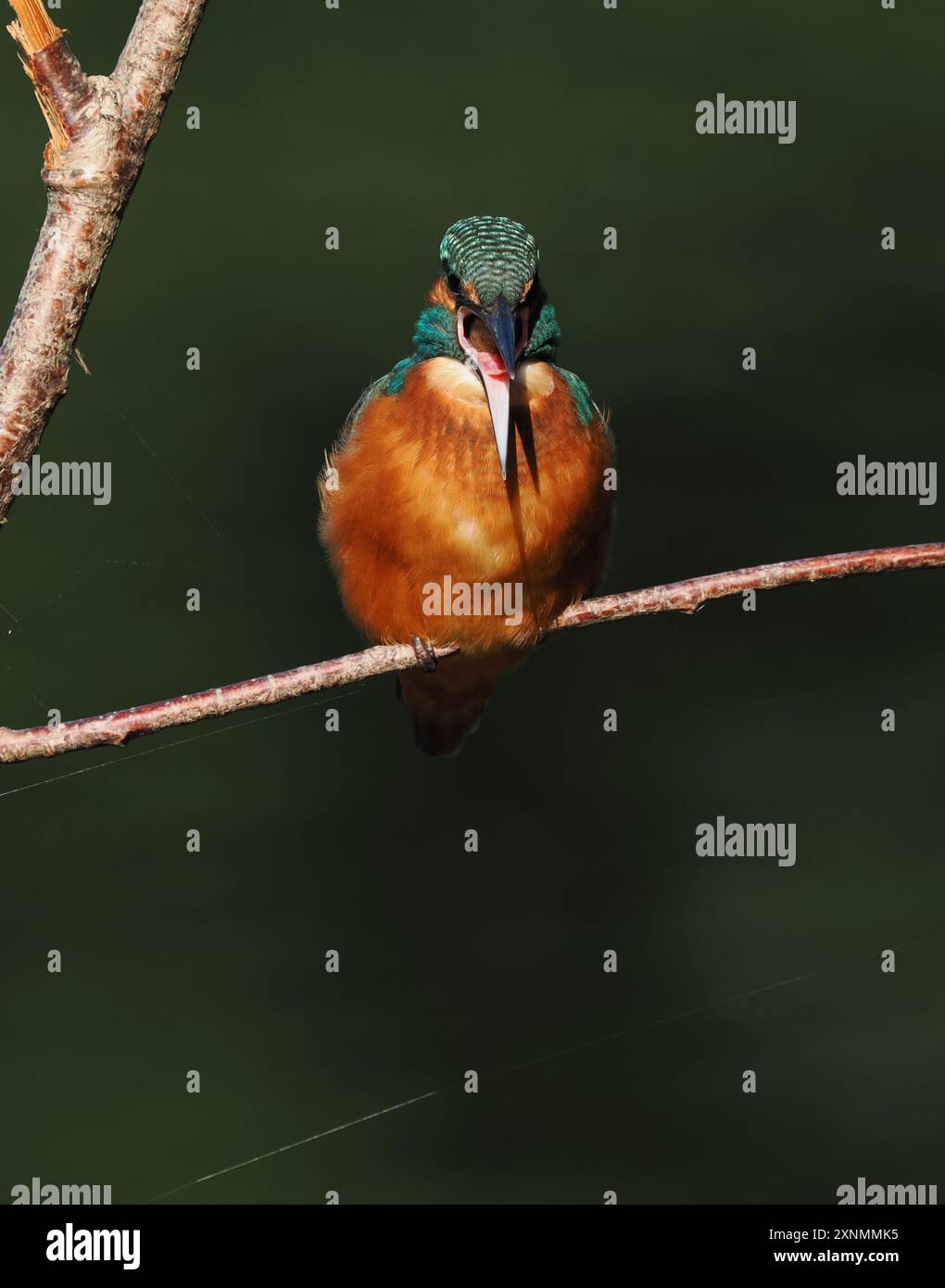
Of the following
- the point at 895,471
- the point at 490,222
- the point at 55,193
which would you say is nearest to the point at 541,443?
the point at 490,222

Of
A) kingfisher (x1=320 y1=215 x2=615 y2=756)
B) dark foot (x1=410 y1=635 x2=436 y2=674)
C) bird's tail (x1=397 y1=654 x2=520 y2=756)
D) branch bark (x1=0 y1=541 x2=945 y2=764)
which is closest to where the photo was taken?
branch bark (x1=0 y1=541 x2=945 y2=764)

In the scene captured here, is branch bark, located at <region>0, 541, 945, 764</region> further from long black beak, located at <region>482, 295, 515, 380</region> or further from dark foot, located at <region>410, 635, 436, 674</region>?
long black beak, located at <region>482, 295, 515, 380</region>

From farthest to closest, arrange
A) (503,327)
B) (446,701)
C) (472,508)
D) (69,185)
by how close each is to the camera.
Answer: (446,701)
(472,508)
(503,327)
(69,185)

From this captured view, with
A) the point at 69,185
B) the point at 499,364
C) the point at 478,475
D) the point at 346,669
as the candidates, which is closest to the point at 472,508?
the point at 478,475

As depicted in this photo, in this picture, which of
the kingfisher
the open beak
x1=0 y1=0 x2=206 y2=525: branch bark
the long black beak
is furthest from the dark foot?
x1=0 y1=0 x2=206 y2=525: branch bark

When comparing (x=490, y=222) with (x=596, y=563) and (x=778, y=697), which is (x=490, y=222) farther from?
(x=778, y=697)

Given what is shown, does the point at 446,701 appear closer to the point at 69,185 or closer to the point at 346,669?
the point at 346,669
